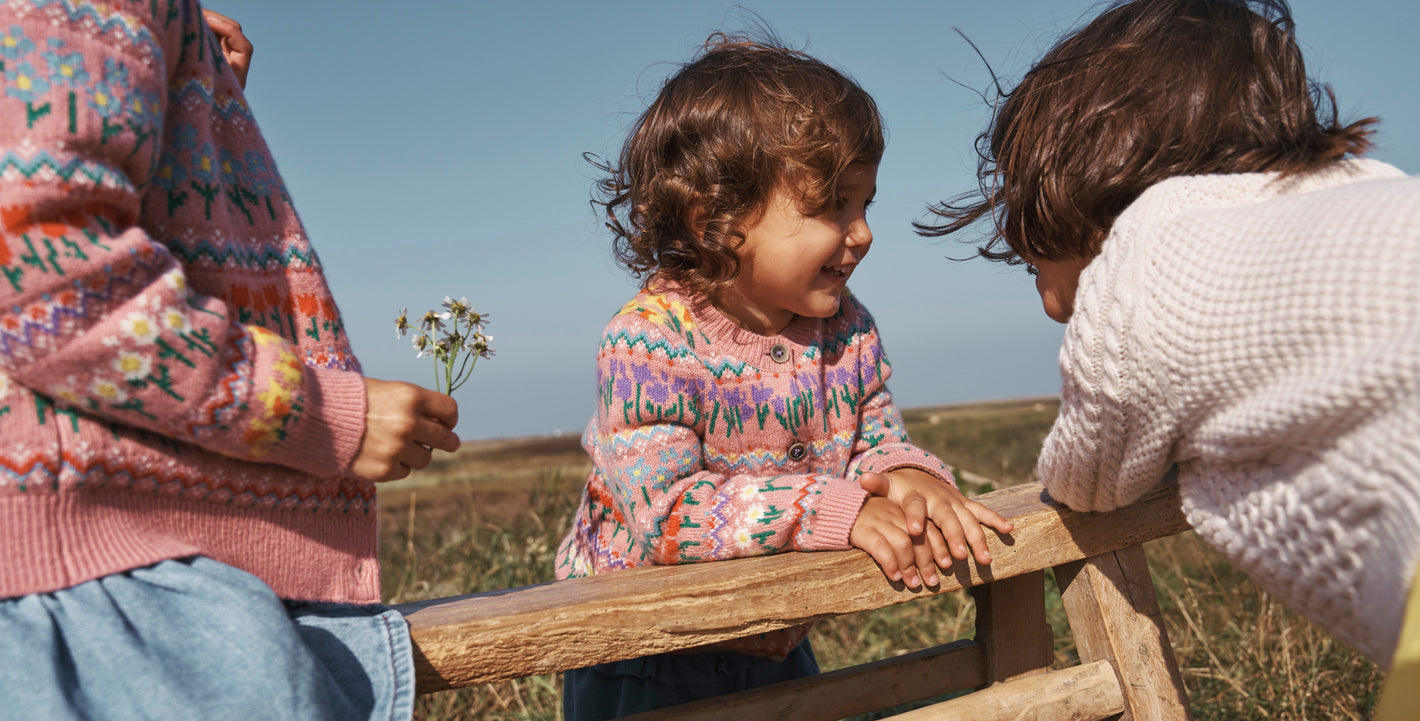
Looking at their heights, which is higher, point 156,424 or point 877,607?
point 156,424

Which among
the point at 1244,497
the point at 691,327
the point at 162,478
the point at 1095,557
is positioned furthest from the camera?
the point at 691,327

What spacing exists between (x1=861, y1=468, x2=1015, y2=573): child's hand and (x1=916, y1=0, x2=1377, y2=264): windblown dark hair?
516 mm

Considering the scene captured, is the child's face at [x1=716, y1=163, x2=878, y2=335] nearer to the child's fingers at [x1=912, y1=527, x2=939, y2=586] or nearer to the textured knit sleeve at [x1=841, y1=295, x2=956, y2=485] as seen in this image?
the textured knit sleeve at [x1=841, y1=295, x2=956, y2=485]

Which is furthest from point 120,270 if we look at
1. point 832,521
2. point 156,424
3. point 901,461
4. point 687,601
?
point 901,461

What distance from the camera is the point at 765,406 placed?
204 cm

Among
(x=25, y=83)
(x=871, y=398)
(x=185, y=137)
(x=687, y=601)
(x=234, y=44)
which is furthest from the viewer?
(x=871, y=398)

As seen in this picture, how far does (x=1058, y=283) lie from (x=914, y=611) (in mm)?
2260

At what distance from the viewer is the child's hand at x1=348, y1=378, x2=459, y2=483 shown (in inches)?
47.3

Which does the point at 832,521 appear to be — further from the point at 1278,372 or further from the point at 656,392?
the point at 1278,372

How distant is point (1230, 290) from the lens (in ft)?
3.73

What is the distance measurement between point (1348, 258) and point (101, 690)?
144cm

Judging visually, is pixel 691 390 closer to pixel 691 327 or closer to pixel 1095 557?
pixel 691 327

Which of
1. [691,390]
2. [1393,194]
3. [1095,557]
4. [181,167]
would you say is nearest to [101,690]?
[181,167]

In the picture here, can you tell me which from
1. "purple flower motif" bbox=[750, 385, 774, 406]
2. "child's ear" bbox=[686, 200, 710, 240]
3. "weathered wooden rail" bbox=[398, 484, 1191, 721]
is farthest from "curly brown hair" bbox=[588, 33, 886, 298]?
"weathered wooden rail" bbox=[398, 484, 1191, 721]
